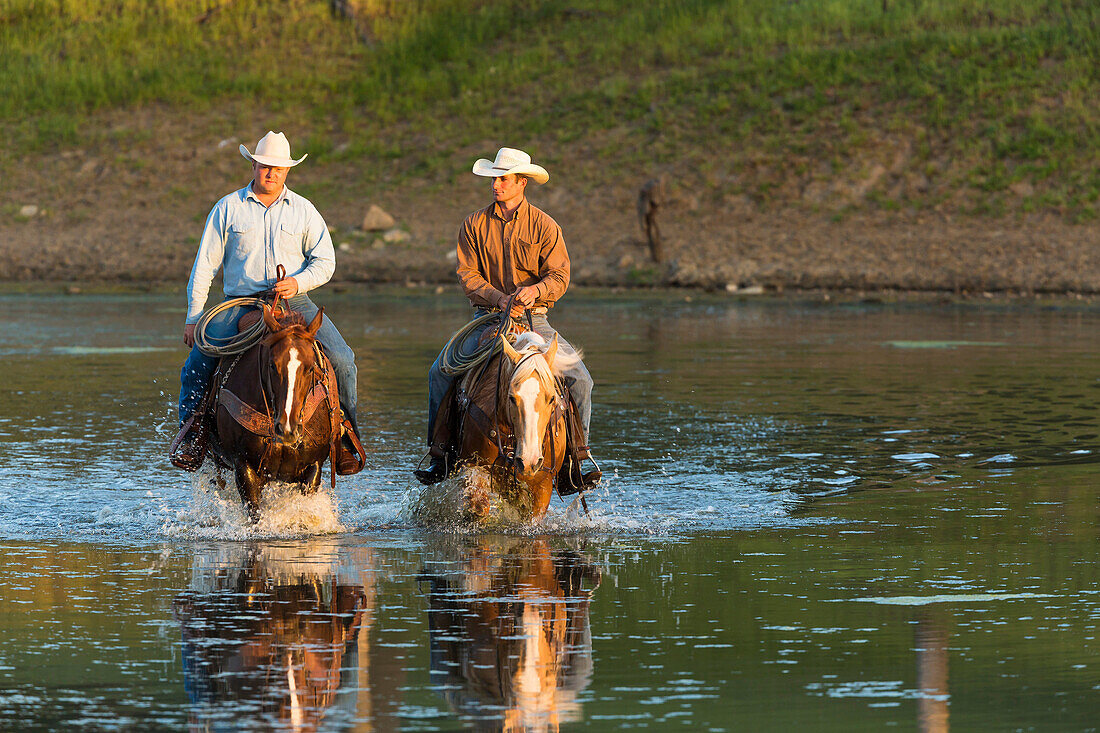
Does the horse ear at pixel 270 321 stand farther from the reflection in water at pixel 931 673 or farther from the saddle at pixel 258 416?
→ the reflection in water at pixel 931 673

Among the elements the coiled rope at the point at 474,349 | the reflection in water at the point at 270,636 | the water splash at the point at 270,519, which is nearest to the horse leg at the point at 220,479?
the water splash at the point at 270,519

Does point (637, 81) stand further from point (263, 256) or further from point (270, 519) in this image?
point (270, 519)

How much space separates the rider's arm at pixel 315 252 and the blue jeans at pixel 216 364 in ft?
0.71

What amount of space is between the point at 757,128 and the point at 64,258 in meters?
16.8

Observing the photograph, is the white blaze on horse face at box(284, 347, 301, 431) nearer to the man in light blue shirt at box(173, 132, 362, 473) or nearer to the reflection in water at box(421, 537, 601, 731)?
the man in light blue shirt at box(173, 132, 362, 473)

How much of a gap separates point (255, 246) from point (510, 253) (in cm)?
149

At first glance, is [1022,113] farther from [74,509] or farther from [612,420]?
[74,509]

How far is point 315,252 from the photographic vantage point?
1056 centimetres

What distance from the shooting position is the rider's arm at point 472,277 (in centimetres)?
1038

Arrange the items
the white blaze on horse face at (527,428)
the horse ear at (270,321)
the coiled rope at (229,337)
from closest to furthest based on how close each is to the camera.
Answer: the white blaze on horse face at (527,428) → the horse ear at (270,321) → the coiled rope at (229,337)

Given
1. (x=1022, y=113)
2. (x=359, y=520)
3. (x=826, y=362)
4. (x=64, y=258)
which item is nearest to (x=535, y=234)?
(x=359, y=520)

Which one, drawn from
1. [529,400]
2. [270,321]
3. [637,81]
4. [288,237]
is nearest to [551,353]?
[529,400]

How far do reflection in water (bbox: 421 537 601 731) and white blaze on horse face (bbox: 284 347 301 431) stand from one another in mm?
1164

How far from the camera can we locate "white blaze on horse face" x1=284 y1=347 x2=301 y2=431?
9.58 m
